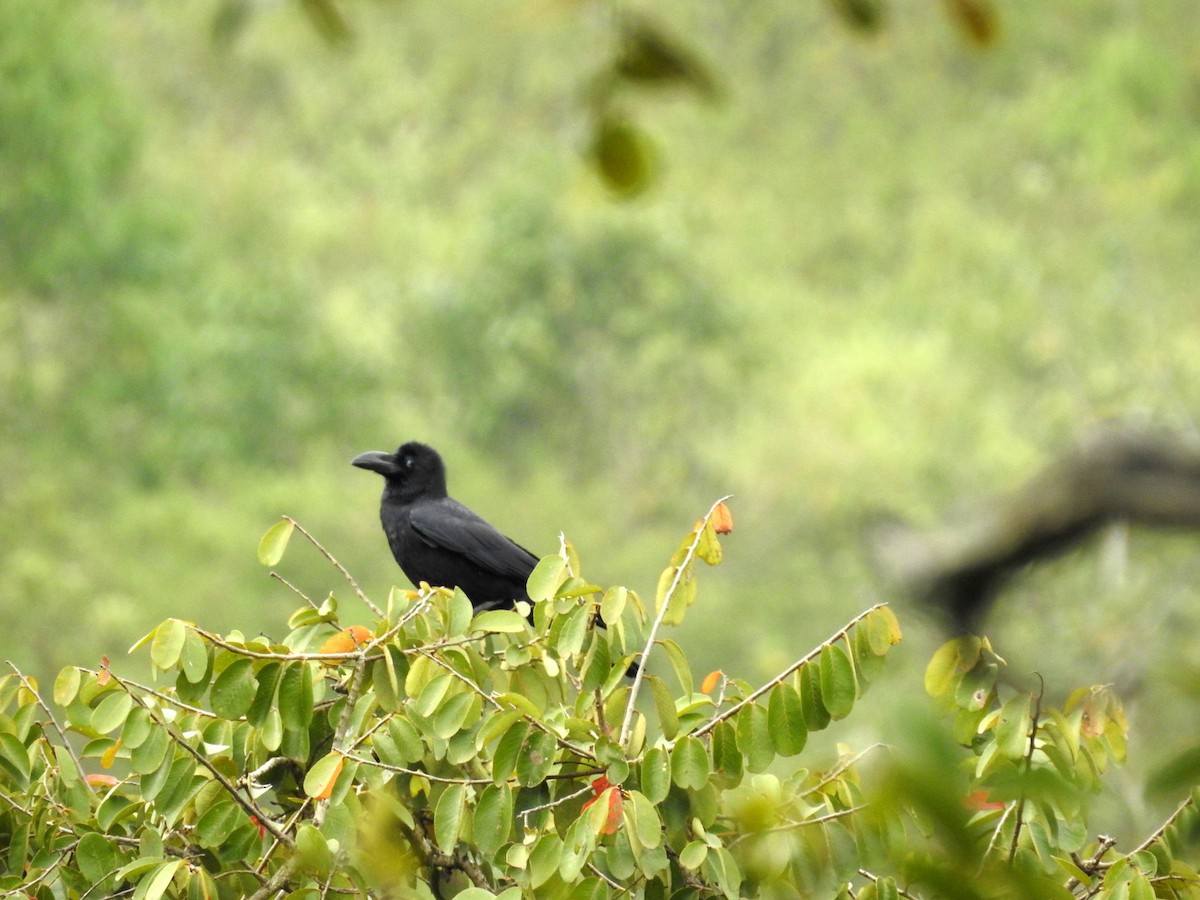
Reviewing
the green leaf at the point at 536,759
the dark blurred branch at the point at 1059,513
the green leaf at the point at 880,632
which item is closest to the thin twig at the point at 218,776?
the green leaf at the point at 536,759

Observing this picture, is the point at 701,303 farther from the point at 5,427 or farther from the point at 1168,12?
the point at 1168,12

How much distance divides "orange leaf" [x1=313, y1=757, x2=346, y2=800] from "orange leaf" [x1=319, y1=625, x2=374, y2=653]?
29 cm

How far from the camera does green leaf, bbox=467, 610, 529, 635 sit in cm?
322

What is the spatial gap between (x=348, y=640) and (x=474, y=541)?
9.03 ft

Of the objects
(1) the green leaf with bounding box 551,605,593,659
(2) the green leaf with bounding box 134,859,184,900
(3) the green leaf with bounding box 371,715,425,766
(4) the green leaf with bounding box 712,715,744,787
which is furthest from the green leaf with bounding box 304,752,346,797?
(4) the green leaf with bounding box 712,715,744,787

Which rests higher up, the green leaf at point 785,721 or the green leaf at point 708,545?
the green leaf at point 708,545

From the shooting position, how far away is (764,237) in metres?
50.0

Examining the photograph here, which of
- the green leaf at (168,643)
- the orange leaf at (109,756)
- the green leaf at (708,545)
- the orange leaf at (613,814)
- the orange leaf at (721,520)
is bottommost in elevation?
the orange leaf at (613,814)

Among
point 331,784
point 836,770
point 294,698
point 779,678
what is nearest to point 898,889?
point 836,770

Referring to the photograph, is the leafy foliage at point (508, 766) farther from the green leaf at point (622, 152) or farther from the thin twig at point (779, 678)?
the green leaf at point (622, 152)

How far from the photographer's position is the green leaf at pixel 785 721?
121 inches

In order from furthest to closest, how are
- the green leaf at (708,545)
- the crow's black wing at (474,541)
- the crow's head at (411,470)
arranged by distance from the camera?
the crow's head at (411,470) → the crow's black wing at (474,541) → the green leaf at (708,545)

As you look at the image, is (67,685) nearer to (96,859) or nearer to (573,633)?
(96,859)

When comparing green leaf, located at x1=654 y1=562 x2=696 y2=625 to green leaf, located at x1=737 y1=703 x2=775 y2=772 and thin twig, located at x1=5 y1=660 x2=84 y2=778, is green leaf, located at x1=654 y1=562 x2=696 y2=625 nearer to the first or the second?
green leaf, located at x1=737 y1=703 x2=775 y2=772
